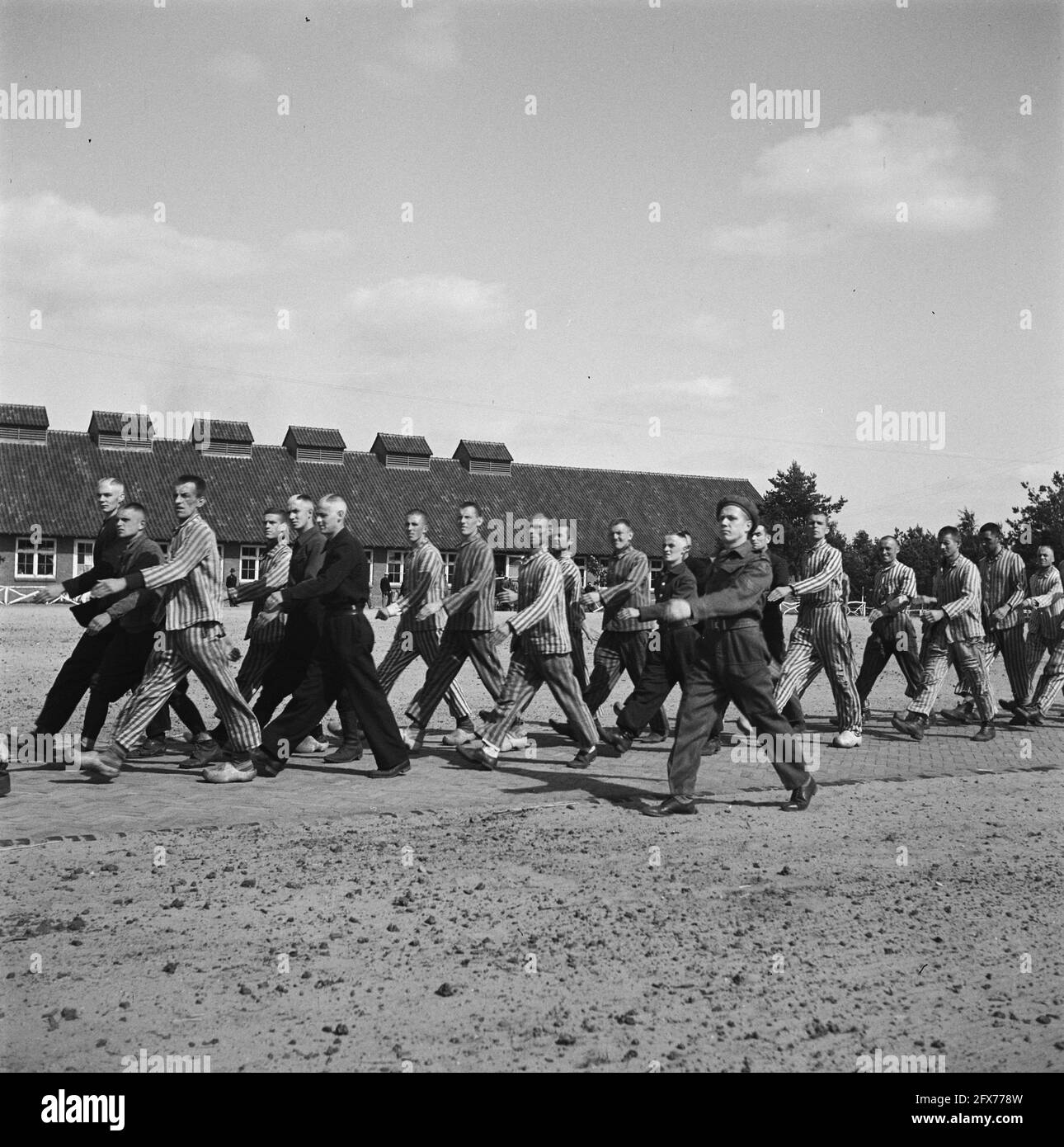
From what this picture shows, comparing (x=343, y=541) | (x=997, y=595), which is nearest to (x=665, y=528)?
(x=997, y=595)

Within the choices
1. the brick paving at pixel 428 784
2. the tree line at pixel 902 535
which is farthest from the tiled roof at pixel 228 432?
the brick paving at pixel 428 784

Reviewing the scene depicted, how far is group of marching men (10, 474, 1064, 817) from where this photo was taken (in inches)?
324

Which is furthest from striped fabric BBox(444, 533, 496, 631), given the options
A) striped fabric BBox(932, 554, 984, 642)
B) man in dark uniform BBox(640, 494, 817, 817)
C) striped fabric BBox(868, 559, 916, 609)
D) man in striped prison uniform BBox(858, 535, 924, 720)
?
striped fabric BBox(932, 554, 984, 642)

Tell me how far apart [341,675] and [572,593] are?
301 centimetres

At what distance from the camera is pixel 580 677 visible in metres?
12.4

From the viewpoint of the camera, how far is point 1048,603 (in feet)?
45.3

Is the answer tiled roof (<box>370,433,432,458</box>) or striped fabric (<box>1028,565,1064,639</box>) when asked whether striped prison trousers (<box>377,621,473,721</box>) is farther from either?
tiled roof (<box>370,433,432,458</box>)

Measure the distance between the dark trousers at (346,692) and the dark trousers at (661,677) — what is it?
7.71 feet

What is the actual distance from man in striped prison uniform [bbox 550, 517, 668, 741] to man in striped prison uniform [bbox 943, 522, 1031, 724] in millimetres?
4165

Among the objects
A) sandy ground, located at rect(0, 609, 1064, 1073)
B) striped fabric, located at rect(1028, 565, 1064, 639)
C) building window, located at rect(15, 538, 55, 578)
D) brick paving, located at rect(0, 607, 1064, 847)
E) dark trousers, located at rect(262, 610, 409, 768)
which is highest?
building window, located at rect(15, 538, 55, 578)

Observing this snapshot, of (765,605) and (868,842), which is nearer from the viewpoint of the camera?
(868,842)
